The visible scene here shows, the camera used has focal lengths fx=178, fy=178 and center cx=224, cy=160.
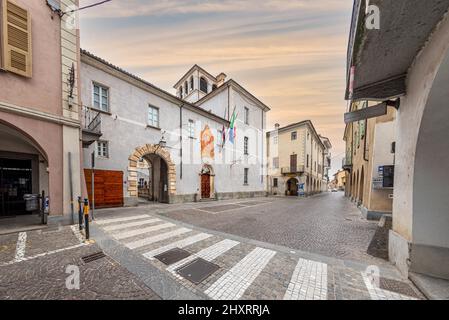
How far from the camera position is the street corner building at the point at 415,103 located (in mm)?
2438

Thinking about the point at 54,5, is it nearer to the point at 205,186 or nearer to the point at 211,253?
the point at 211,253

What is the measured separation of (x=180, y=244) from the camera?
4.70 m

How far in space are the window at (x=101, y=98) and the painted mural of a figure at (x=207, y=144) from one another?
24.2ft

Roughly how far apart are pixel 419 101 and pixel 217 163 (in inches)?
576

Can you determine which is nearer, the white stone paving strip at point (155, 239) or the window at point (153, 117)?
the white stone paving strip at point (155, 239)

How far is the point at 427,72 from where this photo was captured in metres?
2.77

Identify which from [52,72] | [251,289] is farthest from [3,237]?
[251,289]

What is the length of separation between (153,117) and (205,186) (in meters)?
→ 7.24

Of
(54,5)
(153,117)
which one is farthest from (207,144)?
(54,5)

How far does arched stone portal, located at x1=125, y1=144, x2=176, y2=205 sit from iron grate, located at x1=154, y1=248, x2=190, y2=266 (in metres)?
7.57

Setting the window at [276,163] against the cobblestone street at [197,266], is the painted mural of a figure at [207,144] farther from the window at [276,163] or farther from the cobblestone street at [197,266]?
the window at [276,163]

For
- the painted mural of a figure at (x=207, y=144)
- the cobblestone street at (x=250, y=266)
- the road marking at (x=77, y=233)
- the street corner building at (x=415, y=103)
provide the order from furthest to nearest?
the painted mural of a figure at (x=207, y=144) → the road marking at (x=77, y=233) → the cobblestone street at (x=250, y=266) → the street corner building at (x=415, y=103)

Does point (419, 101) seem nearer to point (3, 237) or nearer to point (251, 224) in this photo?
point (251, 224)

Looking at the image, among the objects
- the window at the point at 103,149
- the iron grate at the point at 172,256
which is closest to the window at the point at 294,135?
the window at the point at 103,149
